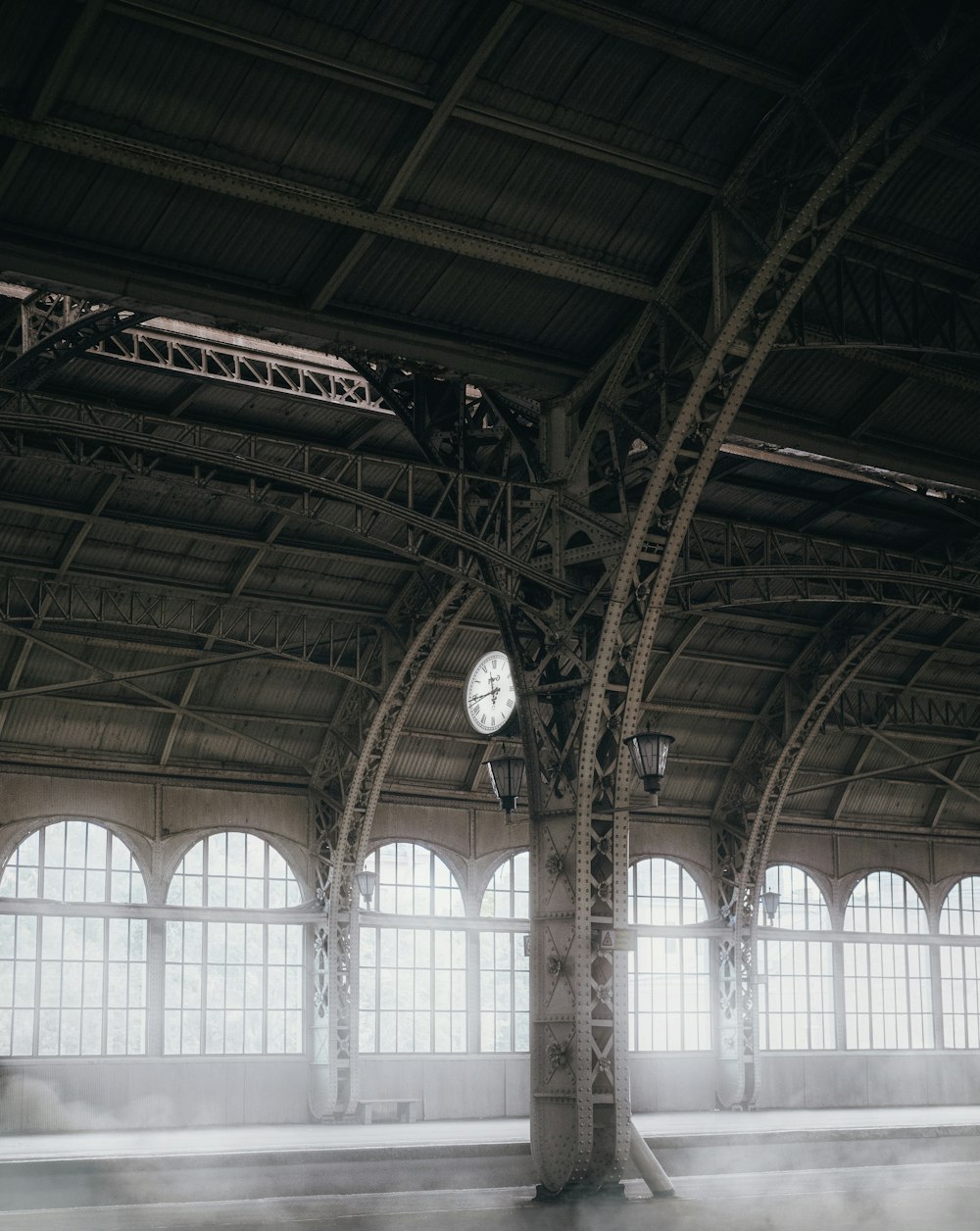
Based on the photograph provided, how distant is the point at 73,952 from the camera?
28641mm

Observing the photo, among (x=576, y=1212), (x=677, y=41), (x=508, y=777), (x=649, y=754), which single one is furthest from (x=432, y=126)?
(x=576, y=1212)

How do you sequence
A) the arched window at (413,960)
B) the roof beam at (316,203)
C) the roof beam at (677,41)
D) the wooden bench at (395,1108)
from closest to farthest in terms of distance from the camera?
the roof beam at (677,41), the roof beam at (316,203), the wooden bench at (395,1108), the arched window at (413,960)

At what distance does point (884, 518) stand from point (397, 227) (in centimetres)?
1458

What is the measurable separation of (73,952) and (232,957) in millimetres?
3239

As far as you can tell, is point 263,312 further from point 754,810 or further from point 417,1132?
point 754,810

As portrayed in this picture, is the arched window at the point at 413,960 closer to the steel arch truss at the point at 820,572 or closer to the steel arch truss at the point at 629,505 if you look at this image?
the steel arch truss at the point at 820,572

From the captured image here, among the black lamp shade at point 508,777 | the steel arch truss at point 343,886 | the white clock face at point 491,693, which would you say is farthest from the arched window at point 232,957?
the black lamp shade at point 508,777

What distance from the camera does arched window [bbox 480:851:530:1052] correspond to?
32531 millimetres

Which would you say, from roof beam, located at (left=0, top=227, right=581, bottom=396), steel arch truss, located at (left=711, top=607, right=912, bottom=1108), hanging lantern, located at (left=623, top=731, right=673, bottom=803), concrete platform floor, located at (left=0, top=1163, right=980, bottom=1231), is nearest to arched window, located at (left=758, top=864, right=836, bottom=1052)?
steel arch truss, located at (left=711, top=607, right=912, bottom=1108)

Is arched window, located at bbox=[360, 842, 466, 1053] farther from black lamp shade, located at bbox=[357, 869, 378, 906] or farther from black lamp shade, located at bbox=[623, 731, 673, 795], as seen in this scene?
black lamp shade, located at bbox=[623, 731, 673, 795]

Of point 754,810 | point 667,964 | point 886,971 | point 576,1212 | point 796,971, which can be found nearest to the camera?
point 576,1212

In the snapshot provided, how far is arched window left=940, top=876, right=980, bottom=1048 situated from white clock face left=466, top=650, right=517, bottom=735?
23271 millimetres

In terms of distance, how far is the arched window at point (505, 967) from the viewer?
32.5 metres

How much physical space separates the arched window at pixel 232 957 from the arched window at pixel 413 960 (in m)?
1.65
